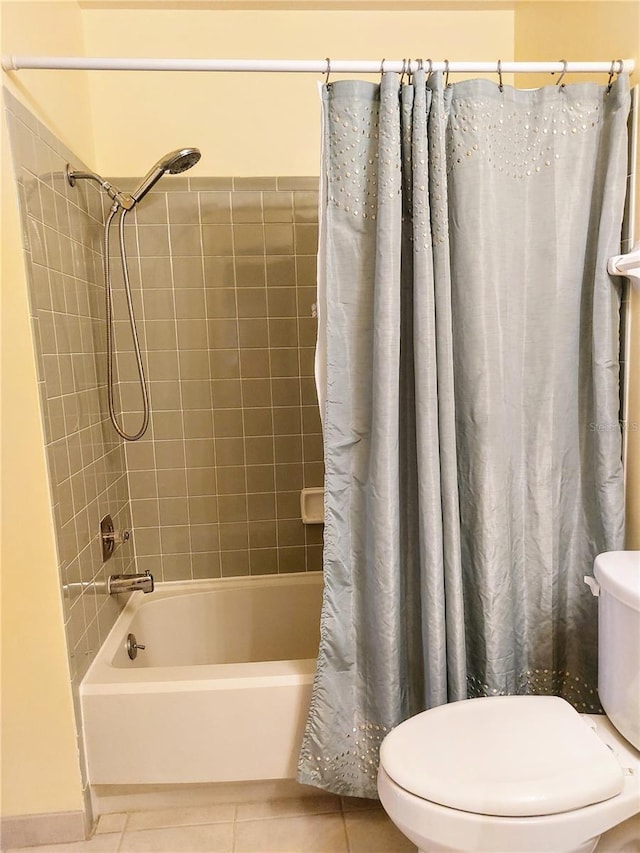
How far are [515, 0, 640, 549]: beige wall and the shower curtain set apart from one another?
0.05 meters

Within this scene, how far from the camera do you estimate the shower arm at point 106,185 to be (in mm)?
1668

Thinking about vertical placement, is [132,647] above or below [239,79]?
below

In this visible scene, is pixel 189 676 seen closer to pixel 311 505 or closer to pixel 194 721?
pixel 194 721

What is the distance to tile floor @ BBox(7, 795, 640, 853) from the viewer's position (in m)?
1.51

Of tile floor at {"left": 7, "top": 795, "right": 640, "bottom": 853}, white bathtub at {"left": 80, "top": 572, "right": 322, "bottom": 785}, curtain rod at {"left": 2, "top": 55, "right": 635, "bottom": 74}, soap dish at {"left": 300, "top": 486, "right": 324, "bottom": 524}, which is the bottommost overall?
tile floor at {"left": 7, "top": 795, "right": 640, "bottom": 853}

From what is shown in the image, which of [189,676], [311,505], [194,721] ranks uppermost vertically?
[311,505]

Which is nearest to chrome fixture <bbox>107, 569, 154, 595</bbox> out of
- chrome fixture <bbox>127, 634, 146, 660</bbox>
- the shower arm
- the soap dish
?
chrome fixture <bbox>127, 634, 146, 660</bbox>

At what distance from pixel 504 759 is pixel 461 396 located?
79cm

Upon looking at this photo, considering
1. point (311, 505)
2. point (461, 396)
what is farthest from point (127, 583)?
point (461, 396)

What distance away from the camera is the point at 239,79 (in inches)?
78.0

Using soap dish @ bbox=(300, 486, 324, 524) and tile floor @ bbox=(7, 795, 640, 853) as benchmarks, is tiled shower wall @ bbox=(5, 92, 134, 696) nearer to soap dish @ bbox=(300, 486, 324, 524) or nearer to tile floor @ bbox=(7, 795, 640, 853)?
tile floor @ bbox=(7, 795, 640, 853)

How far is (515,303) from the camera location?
142cm

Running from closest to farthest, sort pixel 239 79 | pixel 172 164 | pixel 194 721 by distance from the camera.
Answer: pixel 194 721, pixel 172 164, pixel 239 79

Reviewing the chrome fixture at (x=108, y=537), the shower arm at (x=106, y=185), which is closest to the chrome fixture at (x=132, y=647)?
the chrome fixture at (x=108, y=537)
